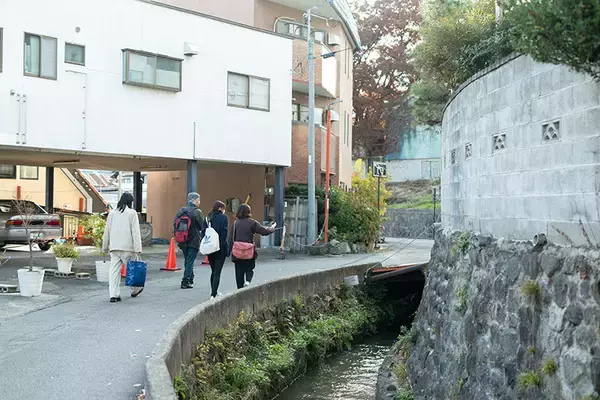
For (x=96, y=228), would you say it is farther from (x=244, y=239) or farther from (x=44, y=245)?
(x=44, y=245)

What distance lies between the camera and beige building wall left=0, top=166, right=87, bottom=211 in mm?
34000

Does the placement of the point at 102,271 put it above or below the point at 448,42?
below

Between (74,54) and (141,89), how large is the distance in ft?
7.49

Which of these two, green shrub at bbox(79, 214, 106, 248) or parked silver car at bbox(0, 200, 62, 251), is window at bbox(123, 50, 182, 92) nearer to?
green shrub at bbox(79, 214, 106, 248)

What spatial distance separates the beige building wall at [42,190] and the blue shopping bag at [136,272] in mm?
22240

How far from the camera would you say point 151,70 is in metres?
21.6

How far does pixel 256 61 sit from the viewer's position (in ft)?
81.1

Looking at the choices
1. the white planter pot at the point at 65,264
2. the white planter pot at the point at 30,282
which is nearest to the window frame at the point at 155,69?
the white planter pot at the point at 65,264

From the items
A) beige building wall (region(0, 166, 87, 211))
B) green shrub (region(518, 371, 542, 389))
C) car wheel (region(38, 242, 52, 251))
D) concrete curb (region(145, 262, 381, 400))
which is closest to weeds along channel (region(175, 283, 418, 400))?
concrete curb (region(145, 262, 381, 400))

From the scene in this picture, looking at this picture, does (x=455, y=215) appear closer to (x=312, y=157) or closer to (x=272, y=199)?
(x=312, y=157)

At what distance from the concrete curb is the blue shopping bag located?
1973 millimetres

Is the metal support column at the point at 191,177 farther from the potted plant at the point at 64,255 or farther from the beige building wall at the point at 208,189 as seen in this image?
the potted plant at the point at 64,255

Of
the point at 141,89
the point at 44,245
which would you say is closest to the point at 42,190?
the point at 44,245

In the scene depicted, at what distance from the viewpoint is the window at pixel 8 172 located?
33.8 metres
